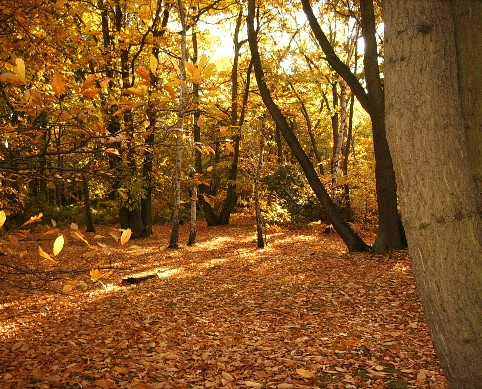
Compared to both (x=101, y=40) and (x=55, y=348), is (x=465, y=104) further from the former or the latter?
(x=101, y=40)

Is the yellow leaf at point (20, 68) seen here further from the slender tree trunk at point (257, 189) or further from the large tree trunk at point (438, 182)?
the slender tree trunk at point (257, 189)

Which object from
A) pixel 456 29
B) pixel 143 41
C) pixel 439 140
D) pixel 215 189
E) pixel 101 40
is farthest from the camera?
pixel 215 189

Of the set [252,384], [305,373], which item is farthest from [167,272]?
[305,373]

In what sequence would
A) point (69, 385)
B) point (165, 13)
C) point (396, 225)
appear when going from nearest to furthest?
1. point (69, 385)
2. point (396, 225)
3. point (165, 13)

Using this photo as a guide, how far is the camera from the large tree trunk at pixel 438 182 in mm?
1545

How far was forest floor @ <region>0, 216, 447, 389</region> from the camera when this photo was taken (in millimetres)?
3668

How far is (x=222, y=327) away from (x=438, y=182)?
428 centimetres

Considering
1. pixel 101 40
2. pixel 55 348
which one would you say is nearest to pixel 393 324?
pixel 55 348

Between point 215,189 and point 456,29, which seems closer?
point 456,29

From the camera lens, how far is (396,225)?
28.1 ft

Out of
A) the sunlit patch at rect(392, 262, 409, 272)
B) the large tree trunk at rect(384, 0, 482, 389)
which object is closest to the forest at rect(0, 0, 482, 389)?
the large tree trunk at rect(384, 0, 482, 389)

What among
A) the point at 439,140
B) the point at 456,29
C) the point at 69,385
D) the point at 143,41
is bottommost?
the point at 69,385

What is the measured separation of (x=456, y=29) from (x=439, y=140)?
23.7 inches

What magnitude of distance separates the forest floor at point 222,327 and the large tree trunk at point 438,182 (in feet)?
4.41
